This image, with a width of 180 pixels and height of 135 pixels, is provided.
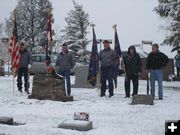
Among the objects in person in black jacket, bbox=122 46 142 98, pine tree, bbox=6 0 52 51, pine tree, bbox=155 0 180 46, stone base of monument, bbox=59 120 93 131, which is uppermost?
pine tree, bbox=6 0 52 51

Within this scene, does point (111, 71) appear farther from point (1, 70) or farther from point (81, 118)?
point (1, 70)

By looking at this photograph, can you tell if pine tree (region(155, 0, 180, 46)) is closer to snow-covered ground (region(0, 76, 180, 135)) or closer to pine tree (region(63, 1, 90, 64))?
snow-covered ground (region(0, 76, 180, 135))

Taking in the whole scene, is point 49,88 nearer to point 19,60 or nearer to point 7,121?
point 19,60

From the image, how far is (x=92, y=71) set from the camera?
16.6 meters

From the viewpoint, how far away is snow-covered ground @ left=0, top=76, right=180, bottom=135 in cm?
873

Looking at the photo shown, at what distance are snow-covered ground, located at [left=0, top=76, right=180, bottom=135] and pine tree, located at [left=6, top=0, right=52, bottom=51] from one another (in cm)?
→ 3982

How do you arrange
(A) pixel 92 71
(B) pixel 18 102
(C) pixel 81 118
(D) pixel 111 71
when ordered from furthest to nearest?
1. (A) pixel 92 71
2. (D) pixel 111 71
3. (B) pixel 18 102
4. (C) pixel 81 118

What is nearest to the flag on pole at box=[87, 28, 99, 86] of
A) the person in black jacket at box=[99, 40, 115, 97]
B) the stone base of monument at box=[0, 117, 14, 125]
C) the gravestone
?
the person in black jacket at box=[99, 40, 115, 97]

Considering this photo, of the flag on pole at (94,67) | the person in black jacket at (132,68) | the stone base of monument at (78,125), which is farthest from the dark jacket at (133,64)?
the stone base of monument at (78,125)

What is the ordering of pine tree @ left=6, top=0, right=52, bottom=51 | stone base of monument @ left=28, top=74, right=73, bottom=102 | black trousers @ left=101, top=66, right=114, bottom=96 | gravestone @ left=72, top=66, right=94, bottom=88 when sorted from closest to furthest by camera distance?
stone base of monument @ left=28, top=74, right=73, bottom=102 → black trousers @ left=101, top=66, right=114, bottom=96 → gravestone @ left=72, top=66, right=94, bottom=88 → pine tree @ left=6, top=0, right=52, bottom=51

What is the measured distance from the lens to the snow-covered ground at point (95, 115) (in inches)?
344

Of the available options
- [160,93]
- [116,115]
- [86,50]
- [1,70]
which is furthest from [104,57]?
[86,50]

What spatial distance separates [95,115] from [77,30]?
145ft

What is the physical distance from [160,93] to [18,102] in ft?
14.6
